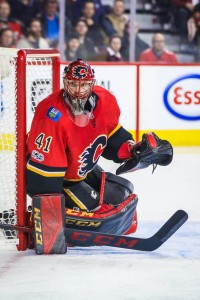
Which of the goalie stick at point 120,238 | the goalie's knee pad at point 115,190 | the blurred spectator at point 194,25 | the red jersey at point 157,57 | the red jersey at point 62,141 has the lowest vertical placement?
the goalie stick at point 120,238

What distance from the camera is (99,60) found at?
26.7 ft

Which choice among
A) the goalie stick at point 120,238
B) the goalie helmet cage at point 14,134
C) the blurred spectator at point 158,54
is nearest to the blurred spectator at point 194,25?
the blurred spectator at point 158,54

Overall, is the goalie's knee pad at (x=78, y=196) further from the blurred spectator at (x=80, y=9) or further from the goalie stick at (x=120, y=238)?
the blurred spectator at (x=80, y=9)

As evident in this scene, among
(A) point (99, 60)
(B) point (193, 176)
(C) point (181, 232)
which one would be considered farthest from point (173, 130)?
(C) point (181, 232)

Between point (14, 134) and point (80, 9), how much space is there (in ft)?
14.1

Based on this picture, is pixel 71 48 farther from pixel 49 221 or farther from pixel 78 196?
pixel 49 221

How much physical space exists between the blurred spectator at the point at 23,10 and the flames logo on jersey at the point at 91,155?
436 centimetres

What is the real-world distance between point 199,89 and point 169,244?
3.65 meters

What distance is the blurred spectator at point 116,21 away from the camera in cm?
827

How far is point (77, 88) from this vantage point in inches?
157

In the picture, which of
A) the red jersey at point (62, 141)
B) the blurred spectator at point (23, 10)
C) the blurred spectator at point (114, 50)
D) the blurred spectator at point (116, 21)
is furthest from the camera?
the blurred spectator at point (23, 10)

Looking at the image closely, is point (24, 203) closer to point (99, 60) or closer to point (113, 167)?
point (113, 167)

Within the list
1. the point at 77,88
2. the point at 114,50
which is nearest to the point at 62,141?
the point at 77,88

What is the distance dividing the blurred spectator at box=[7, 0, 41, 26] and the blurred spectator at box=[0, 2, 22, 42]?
0.13 feet
